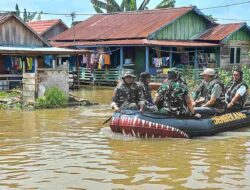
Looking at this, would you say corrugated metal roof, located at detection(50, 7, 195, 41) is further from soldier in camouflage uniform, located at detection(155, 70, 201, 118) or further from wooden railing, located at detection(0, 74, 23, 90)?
soldier in camouflage uniform, located at detection(155, 70, 201, 118)

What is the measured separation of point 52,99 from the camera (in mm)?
16297

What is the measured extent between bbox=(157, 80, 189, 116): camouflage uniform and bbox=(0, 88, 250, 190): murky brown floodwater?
677mm

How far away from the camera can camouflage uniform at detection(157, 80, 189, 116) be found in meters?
10.1

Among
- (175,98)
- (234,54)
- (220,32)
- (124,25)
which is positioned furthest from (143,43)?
(175,98)

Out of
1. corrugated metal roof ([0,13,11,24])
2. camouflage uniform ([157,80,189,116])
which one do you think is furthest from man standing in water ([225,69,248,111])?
corrugated metal roof ([0,13,11,24])

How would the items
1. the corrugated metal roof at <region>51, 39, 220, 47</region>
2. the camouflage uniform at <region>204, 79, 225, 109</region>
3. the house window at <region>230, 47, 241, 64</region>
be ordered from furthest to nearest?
1. the house window at <region>230, 47, 241, 64</region>
2. the corrugated metal roof at <region>51, 39, 220, 47</region>
3. the camouflage uniform at <region>204, 79, 225, 109</region>

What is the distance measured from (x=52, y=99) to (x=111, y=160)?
28.0ft

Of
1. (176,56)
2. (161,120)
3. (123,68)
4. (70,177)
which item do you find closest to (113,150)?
(161,120)

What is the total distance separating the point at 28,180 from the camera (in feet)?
22.2

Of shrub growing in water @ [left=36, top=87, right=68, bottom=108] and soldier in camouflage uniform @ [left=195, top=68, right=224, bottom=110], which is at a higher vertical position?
soldier in camouflage uniform @ [left=195, top=68, right=224, bottom=110]

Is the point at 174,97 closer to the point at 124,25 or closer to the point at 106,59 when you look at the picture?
the point at 106,59

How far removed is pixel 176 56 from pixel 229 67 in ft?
11.3

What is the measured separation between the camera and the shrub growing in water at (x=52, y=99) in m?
16.1

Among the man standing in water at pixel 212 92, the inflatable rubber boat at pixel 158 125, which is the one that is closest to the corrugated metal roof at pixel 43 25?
the man standing in water at pixel 212 92
